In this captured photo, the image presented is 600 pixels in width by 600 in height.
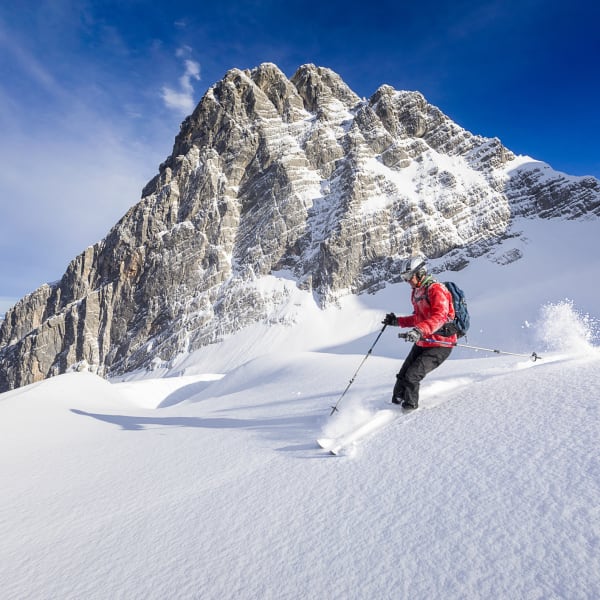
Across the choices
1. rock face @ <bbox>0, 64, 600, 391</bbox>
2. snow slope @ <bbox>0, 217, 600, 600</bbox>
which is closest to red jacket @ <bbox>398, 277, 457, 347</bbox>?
snow slope @ <bbox>0, 217, 600, 600</bbox>

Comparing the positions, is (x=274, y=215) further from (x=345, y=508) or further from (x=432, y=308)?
(x=345, y=508)

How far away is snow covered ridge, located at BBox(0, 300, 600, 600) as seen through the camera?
210 centimetres

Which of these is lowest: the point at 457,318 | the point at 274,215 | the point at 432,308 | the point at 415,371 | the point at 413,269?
the point at 415,371

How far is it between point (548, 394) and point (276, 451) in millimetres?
3181

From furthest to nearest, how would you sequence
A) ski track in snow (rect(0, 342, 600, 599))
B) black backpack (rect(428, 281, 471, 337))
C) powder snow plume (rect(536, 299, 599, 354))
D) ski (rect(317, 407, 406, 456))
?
powder snow plume (rect(536, 299, 599, 354)) → black backpack (rect(428, 281, 471, 337)) → ski (rect(317, 407, 406, 456)) → ski track in snow (rect(0, 342, 600, 599))

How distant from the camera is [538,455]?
2938 millimetres

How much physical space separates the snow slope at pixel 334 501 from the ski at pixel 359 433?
0.13 metres

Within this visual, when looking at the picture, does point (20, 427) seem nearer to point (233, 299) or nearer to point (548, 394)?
point (548, 394)

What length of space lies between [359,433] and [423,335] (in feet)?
5.49

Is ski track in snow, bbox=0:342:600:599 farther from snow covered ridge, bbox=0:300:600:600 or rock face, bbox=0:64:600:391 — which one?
rock face, bbox=0:64:600:391

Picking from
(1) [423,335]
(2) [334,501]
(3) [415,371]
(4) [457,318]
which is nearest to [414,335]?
(1) [423,335]

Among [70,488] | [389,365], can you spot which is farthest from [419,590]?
[389,365]

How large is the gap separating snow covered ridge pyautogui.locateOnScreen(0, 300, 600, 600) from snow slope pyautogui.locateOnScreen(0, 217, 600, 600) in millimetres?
14

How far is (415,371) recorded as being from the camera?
5059 mm
